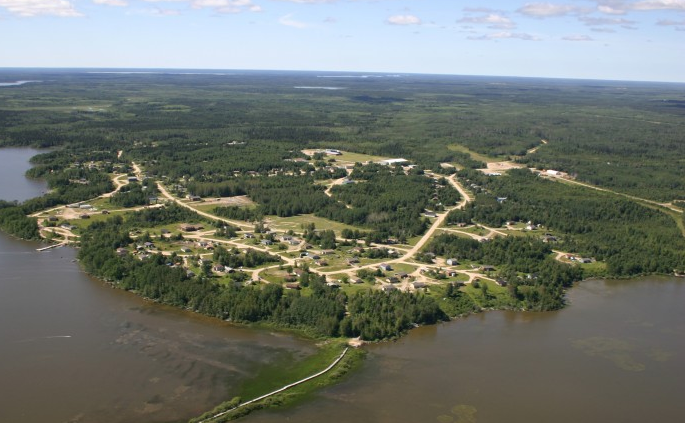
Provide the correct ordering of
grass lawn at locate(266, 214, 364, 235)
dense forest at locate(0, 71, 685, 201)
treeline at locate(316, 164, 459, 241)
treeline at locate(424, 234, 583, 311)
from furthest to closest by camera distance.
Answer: dense forest at locate(0, 71, 685, 201), treeline at locate(316, 164, 459, 241), grass lawn at locate(266, 214, 364, 235), treeline at locate(424, 234, 583, 311)

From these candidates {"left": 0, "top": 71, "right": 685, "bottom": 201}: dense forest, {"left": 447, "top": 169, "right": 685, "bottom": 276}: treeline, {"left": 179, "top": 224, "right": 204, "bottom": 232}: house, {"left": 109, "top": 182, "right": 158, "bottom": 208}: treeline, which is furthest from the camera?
{"left": 0, "top": 71, "right": 685, "bottom": 201}: dense forest

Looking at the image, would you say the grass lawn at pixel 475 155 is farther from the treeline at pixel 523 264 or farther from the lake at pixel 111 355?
the lake at pixel 111 355

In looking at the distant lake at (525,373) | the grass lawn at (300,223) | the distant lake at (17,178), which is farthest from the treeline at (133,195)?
the distant lake at (525,373)

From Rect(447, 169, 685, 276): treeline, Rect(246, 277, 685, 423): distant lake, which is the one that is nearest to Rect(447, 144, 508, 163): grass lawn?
Rect(447, 169, 685, 276): treeline

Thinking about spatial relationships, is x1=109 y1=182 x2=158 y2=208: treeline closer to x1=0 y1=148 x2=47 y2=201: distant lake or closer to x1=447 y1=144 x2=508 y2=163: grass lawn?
x1=0 y1=148 x2=47 y2=201: distant lake

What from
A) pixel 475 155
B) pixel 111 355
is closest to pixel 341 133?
pixel 475 155

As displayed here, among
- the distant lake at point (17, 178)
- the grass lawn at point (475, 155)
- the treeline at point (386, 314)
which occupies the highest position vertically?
the grass lawn at point (475, 155)

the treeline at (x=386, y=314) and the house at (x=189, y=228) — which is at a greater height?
the house at (x=189, y=228)
